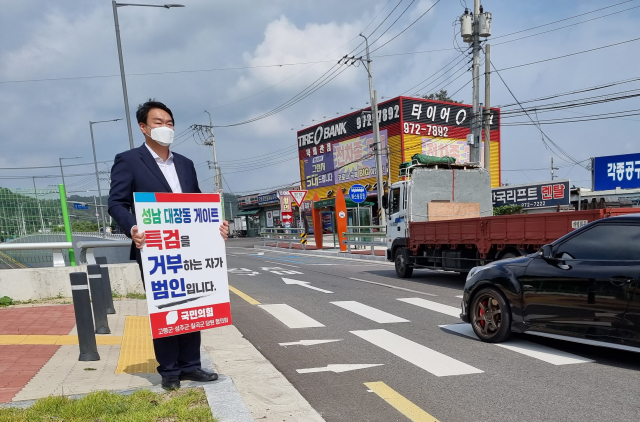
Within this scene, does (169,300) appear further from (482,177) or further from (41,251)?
(482,177)

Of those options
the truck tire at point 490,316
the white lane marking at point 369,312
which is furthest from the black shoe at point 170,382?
the white lane marking at point 369,312

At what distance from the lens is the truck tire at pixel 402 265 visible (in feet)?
46.0

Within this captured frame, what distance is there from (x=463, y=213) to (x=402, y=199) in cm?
182

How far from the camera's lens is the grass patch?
345cm

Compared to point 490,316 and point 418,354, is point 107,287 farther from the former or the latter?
point 490,316

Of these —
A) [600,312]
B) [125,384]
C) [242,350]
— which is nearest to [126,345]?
[242,350]

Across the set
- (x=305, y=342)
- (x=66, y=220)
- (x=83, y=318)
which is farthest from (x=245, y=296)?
(x=83, y=318)

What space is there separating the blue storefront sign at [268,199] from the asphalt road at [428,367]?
157 ft

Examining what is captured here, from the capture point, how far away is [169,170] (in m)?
4.38

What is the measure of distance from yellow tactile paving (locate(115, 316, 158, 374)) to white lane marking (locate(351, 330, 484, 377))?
105 inches

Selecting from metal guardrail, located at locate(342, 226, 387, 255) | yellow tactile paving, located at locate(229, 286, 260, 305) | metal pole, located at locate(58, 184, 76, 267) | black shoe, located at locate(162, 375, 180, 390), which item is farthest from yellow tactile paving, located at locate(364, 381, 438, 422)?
metal guardrail, located at locate(342, 226, 387, 255)

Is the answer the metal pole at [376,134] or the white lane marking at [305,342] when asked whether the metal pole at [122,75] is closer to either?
the metal pole at [376,134]

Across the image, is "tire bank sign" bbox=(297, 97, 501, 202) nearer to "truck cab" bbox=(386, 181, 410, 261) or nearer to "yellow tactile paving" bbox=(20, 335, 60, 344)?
"truck cab" bbox=(386, 181, 410, 261)

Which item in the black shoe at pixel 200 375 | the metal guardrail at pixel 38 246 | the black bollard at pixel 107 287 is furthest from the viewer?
the metal guardrail at pixel 38 246
